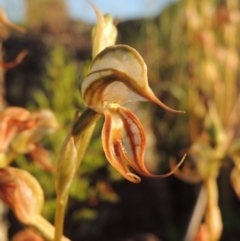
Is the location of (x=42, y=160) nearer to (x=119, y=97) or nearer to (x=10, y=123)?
(x=10, y=123)

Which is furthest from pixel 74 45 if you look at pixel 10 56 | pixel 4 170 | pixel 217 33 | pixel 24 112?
pixel 4 170

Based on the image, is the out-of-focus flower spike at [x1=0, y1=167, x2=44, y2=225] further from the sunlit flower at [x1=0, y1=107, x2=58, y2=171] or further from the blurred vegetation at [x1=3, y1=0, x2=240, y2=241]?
the blurred vegetation at [x1=3, y1=0, x2=240, y2=241]

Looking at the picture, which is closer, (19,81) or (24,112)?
(24,112)

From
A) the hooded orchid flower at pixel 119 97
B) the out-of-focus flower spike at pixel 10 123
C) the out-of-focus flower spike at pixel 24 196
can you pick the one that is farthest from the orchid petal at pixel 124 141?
the out-of-focus flower spike at pixel 10 123

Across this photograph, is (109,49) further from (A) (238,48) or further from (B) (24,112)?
(A) (238,48)

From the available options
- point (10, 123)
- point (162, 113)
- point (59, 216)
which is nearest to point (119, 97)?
point (59, 216)

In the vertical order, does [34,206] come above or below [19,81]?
above

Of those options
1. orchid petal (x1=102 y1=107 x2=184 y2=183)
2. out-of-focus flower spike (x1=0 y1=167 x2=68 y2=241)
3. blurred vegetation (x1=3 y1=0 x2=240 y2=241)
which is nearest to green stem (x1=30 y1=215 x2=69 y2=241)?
out-of-focus flower spike (x1=0 y1=167 x2=68 y2=241)
